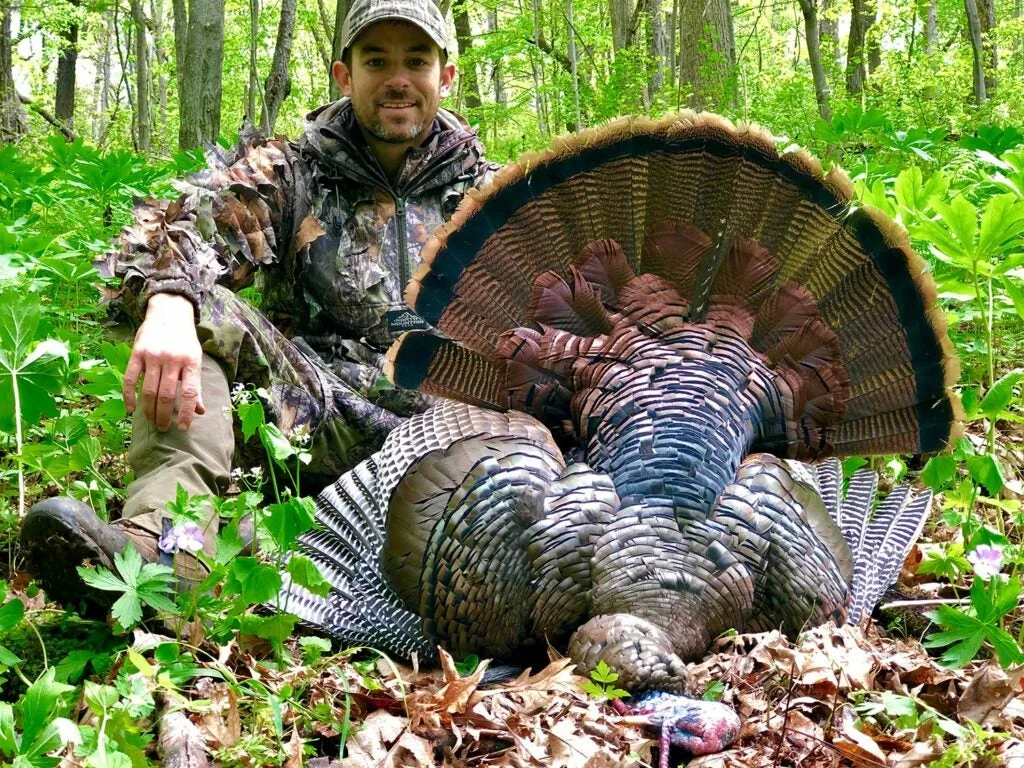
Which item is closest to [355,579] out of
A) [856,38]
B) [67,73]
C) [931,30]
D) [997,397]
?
[997,397]

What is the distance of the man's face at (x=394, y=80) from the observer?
14.4 feet

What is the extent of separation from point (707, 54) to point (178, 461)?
22.4 feet

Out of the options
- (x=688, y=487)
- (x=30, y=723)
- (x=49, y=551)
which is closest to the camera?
(x=30, y=723)

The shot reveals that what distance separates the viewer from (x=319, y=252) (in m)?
4.39

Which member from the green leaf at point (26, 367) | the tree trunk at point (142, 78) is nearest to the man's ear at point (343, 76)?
the green leaf at point (26, 367)

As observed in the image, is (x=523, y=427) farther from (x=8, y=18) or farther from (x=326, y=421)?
(x=8, y=18)

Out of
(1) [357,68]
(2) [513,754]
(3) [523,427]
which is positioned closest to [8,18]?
(1) [357,68]

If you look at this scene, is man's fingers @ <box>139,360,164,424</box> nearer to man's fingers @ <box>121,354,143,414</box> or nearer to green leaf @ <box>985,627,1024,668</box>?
man's fingers @ <box>121,354,143,414</box>

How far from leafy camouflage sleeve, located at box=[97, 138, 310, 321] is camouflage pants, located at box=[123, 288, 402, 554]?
177 millimetres

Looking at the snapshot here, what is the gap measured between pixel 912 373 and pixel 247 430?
2.03m

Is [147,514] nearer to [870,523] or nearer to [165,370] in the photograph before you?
[165,370]

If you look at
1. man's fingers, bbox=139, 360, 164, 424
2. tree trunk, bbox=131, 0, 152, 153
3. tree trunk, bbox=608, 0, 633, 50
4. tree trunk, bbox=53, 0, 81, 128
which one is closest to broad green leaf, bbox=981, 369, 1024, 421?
man's fingers, bbox=139, 360, 164, 424

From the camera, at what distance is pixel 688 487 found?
2.88 metres

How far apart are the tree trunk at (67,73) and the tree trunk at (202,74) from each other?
10.4m
